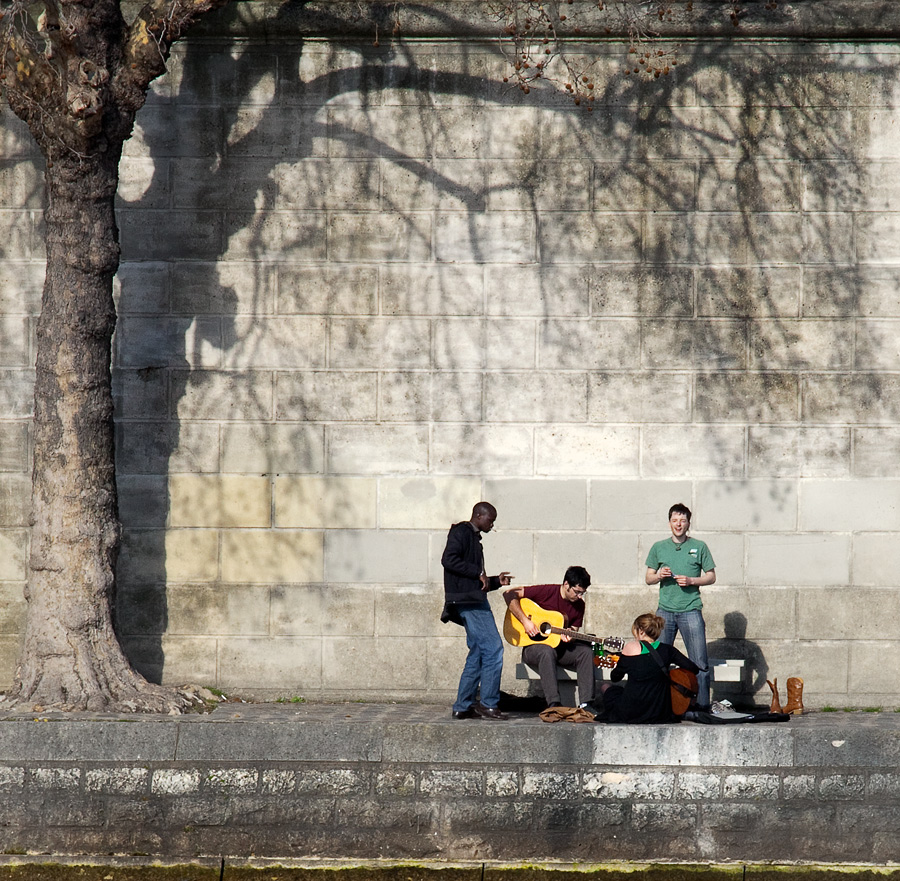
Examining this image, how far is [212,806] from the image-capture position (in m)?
6.51

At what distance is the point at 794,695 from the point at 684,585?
1.18 meters

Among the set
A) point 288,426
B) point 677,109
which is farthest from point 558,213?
point 288,426

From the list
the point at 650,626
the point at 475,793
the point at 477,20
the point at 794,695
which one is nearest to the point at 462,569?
the point at 650,626

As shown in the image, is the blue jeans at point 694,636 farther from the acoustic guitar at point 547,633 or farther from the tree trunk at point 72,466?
the tree trunk at point 72,466

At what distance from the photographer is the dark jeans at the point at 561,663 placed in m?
7.71

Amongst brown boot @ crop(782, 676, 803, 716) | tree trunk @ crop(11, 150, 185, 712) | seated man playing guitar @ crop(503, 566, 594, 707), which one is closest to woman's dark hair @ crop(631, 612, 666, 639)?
seated man playing guitar @ crop(503, 566, 594, 707)

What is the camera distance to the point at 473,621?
7.77 m

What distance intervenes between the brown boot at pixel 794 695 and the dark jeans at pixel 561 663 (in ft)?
5.36

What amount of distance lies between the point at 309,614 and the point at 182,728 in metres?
2.32

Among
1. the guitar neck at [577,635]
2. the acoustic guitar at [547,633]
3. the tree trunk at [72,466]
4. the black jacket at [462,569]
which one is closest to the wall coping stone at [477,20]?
the tree trunk at [72,466]

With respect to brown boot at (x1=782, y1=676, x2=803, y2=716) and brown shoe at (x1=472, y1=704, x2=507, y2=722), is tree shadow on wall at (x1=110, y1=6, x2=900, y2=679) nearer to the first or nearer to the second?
brown boot at (x1=782, y1=676, x2=803, y2=716)

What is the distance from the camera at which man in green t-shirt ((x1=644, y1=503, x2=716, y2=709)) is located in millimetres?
8195

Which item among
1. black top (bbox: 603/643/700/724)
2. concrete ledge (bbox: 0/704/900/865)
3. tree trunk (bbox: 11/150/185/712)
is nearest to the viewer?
concrete ledge (bbox: 0/704/900/865)

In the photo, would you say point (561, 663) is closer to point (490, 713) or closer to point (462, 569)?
point (490, 713)
